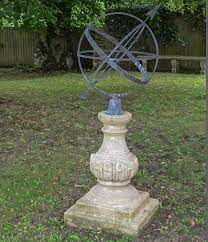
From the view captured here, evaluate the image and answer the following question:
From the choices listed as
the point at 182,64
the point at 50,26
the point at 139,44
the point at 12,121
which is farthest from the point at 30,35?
the point at 12,121

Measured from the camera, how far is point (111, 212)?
440 centimetres

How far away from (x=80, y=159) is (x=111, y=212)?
2.16m

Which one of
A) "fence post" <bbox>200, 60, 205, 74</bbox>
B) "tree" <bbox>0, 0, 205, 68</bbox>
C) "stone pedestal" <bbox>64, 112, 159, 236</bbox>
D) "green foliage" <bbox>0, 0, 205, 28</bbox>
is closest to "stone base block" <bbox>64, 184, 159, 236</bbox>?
"stone pedestal" <bbox>64, 112, 159, 236</bbox>

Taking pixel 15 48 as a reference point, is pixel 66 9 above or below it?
above

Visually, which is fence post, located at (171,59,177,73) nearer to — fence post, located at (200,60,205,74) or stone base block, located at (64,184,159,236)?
fence post, located at (200,60,205,74)

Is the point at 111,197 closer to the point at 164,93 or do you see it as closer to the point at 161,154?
the point at 161,154

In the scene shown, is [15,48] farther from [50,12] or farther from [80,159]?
[80,159]

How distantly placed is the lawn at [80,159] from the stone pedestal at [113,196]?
112 mm

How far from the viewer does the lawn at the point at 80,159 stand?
4504 millimetres

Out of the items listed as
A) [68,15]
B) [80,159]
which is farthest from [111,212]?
[68,15]

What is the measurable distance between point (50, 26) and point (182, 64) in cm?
552

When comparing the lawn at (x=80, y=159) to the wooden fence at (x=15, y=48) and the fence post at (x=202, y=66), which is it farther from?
the wooden fence at (x=15, y=48)

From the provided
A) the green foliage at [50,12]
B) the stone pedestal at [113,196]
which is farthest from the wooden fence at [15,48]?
the stone pedestal at [113,196]

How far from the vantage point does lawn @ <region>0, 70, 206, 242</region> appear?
14.8ft
